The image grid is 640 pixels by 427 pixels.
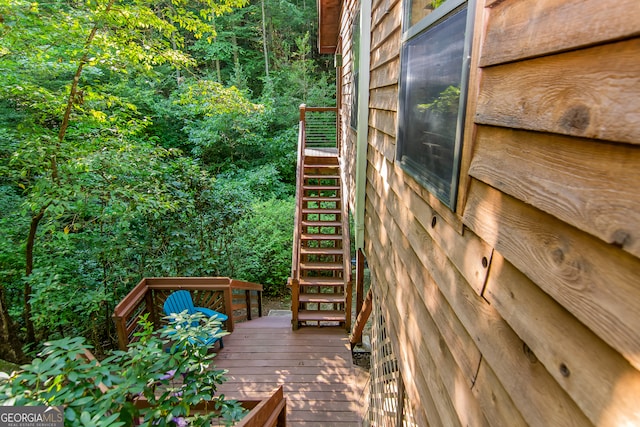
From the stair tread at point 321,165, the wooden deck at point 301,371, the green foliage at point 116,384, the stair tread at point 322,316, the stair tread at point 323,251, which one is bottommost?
the wooden deck at point 301,371

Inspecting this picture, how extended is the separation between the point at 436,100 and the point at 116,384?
2227 mm

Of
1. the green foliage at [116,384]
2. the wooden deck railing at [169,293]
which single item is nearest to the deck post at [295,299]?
the wooden deck railing at [169,293]

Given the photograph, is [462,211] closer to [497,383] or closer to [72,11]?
[497,383]

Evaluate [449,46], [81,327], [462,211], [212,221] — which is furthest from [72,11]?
[462,211]

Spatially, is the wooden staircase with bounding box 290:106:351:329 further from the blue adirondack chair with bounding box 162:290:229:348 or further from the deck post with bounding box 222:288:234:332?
the blue adirondack chair with bounding box 162:290:229:348

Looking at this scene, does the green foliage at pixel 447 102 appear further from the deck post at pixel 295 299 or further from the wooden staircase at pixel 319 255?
the deck post at pixel 295 299

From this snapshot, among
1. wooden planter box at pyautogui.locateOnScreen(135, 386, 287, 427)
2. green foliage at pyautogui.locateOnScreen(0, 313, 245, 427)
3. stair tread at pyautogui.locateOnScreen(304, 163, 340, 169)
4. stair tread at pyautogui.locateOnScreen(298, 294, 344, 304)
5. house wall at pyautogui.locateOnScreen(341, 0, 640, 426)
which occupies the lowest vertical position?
stair tread at pyautogui.locateOnScreen(298, 294, 344, 304)

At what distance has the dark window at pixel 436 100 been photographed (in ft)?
4.36

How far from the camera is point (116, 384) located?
1878 millimetres

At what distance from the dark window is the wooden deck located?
3.40 meters

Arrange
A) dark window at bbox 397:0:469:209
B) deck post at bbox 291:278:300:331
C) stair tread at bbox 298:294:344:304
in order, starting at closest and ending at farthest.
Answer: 1. dark window at bbox 397:0:469:209
2. deck post at bbox 291:278:300:331
3. stair tread at bbox 298:294:344:304

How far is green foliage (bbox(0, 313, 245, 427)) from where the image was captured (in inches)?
61.3

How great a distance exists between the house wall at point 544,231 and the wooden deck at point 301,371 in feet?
9.81

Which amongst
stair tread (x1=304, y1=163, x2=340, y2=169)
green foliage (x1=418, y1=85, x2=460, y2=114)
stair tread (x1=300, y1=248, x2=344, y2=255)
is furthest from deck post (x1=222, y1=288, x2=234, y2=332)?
green foliage (x1=418, y1=85, x2=460, y2=114)
